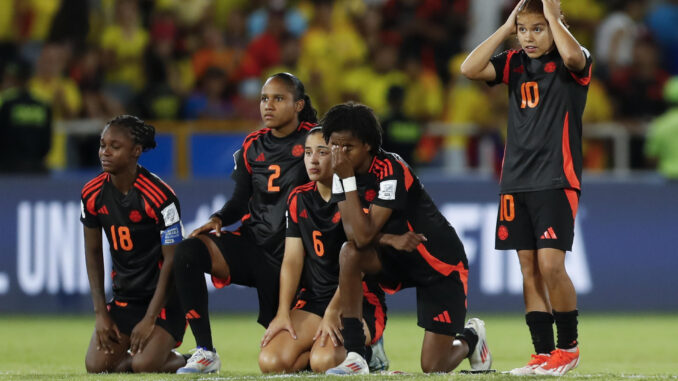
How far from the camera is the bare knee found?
6793 millimetres

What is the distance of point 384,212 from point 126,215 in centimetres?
168

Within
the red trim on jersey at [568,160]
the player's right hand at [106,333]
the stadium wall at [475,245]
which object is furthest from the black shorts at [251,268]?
the stadium wall at [475,245]

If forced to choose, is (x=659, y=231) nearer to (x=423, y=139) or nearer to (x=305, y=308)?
(x=423, y=139)

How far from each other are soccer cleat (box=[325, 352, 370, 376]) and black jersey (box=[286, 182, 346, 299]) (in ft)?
2.22

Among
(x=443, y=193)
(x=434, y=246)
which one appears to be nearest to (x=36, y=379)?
(x=434, y=246)

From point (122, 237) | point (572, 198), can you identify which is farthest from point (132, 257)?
point (572, 198)

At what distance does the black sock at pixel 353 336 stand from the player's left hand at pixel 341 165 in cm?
81

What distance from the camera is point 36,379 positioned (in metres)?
6.44

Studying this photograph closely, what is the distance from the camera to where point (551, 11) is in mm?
6543

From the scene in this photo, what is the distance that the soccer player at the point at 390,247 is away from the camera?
259 inches

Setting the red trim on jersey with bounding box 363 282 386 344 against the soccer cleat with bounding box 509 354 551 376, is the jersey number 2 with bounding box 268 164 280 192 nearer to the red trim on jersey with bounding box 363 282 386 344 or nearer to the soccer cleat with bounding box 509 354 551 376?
the red trim on jersey with bounding box 363 282 386 344

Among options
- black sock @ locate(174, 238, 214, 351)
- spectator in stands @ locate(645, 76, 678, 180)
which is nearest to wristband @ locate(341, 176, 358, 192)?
black sock @ locate(174, 238, 214, 351)

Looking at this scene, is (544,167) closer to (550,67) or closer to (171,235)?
(550,67)

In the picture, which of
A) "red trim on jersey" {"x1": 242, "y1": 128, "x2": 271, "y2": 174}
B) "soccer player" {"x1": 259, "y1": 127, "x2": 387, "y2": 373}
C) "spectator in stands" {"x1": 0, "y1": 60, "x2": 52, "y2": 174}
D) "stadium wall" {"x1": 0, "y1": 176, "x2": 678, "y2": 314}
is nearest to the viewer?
"soccer player" {"x1": 259, "y1": 127, "x2": 387, "y2": 373}
